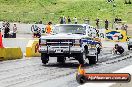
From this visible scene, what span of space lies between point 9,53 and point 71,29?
15.2ft

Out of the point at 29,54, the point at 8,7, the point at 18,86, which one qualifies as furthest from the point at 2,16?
the point at 18,86

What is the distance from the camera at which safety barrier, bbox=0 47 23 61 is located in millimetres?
22375

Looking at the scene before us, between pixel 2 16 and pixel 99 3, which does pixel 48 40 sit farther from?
pixel 99 3

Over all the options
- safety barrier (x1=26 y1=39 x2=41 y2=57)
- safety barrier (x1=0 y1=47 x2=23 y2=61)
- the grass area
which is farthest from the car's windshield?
the grass area

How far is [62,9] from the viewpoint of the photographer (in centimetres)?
7362

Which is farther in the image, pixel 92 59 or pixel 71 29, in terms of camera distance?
pixel 92 59

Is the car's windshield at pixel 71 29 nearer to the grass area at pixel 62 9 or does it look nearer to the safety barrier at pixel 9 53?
the safety barrier at pixel 9 53

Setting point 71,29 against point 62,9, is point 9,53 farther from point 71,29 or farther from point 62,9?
point 62,9

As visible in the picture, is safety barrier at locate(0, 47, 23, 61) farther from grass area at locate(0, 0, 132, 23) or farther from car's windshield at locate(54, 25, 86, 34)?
grass area at locate(0, 0, 132, 23)

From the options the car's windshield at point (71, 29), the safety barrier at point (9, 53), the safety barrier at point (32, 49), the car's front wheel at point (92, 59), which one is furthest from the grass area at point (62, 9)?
the car's windshield at point (71, 29)

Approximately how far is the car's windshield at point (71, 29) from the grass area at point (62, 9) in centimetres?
4026

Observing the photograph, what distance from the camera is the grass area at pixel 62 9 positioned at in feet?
208

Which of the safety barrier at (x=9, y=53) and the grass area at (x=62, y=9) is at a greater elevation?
the grass area at (x=62, y=9)

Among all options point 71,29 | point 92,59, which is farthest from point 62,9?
point 71,29
